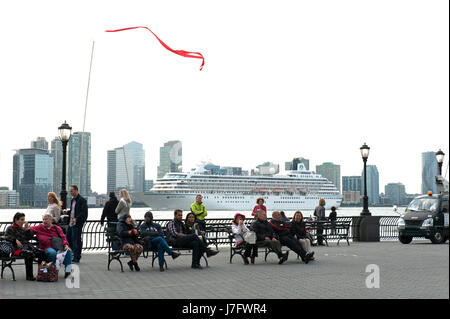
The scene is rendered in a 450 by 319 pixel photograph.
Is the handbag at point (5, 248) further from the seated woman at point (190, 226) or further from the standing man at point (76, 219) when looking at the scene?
the seated woman at point (190, 226)

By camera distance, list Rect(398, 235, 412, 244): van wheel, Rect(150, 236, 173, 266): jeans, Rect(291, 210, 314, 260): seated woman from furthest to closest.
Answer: Rect(398, 235, 412, 244): van wheel
Rect(291, 210, 314, 260): seated woman
Rect(150, 236, 173, 266): jeans

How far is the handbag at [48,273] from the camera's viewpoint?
1112 cm

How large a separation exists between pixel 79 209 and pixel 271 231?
4829 millimetres

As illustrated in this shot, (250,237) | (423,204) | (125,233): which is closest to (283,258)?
(250,237)

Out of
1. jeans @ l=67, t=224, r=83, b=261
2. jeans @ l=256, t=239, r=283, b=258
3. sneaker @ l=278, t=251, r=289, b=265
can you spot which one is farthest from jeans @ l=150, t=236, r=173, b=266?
sneaker @ l=278, t=251, r=289, b=265

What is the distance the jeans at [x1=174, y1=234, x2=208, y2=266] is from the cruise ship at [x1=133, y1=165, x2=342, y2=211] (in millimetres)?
79308

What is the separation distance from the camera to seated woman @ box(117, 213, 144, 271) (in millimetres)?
12852

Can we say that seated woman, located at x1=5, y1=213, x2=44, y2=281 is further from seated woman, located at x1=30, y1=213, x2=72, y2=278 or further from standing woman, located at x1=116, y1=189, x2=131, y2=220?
standing woman, located at x1=116, y1=189, x2=131, y2=220

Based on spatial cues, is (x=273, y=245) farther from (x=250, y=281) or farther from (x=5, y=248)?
(x=5, y=248)

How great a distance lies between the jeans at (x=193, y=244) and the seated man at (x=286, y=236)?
214 cm

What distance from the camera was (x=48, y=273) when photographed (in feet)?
36.4

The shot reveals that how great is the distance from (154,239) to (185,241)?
85cm

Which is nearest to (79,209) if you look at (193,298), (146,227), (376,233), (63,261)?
(146,227)

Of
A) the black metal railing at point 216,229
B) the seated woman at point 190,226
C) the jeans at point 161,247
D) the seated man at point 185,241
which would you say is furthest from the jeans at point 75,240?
the seated woman at point 190,226
